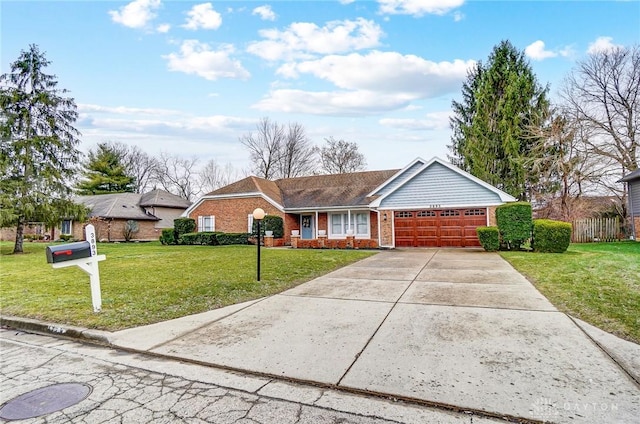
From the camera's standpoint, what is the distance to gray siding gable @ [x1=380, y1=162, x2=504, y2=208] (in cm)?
1661

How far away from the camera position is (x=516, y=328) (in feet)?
14.3

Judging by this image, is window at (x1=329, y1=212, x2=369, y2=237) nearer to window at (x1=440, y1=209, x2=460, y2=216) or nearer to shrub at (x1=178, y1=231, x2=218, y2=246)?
window at (x1=440, y1=209, x2=460, y2=216)

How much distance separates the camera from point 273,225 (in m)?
20.5

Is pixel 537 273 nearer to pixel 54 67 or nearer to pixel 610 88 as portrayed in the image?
pixel 610 88

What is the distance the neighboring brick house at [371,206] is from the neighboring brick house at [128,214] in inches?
385

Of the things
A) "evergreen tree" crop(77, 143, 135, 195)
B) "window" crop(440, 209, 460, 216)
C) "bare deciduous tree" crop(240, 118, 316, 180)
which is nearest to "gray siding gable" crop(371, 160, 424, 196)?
"window" crop(440, 209, 460, 216)

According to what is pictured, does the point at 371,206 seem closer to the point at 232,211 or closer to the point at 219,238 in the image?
the point at 219,238

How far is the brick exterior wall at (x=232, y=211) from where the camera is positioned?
21906 mm

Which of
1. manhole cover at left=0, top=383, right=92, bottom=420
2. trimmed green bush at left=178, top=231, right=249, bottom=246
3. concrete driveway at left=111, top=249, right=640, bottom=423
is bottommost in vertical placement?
manhole cover at left=0, top=383, right=92, bottom=420

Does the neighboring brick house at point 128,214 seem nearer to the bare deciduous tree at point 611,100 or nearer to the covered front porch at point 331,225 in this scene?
the covered front porch at point 331,225

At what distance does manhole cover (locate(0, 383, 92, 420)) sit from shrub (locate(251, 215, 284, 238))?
16859mm

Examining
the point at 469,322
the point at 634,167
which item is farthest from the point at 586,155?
the point at 469,322

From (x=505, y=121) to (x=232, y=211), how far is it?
2100 centimetres

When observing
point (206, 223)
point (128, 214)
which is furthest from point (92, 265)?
point (128, 214)
